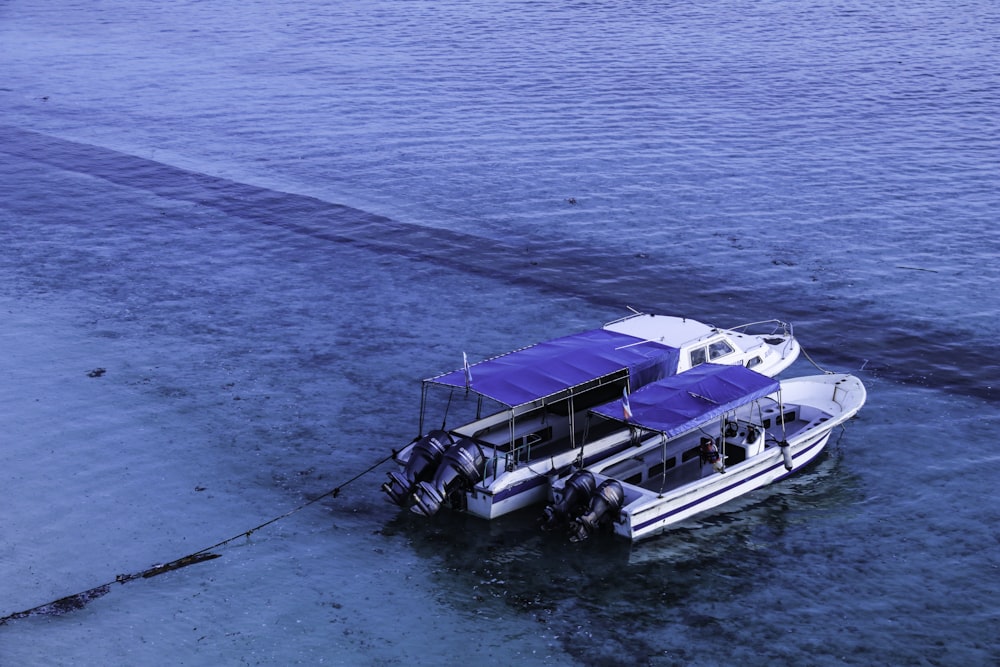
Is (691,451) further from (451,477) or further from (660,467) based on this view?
(451,477)

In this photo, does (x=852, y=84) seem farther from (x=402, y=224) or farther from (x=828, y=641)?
(x=828, y=641)

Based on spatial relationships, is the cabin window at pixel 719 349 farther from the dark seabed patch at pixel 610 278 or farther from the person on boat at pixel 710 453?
the dark seabed patch at pixel 610 278

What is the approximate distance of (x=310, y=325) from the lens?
43.3 m

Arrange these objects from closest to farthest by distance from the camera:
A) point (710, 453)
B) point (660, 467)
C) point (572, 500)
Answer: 1. point (572, 500)
2. point (710, 453)
3. point (660, 467)

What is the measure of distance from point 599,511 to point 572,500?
784 mm

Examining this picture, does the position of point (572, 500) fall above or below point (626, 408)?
below

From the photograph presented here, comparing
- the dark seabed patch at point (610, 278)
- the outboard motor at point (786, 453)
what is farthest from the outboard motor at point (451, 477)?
the dark seabed patch at point (610, 278)

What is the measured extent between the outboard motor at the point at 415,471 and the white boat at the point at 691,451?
130 inches

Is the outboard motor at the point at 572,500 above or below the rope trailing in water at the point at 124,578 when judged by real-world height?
above

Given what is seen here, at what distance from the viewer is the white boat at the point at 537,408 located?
2981 centimetres

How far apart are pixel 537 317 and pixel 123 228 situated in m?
23.2

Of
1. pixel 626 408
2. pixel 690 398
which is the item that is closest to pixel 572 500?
pixel 626 408

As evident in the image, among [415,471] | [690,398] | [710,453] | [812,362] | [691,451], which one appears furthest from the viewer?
[812,362]

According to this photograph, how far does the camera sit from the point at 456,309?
44875 mm
